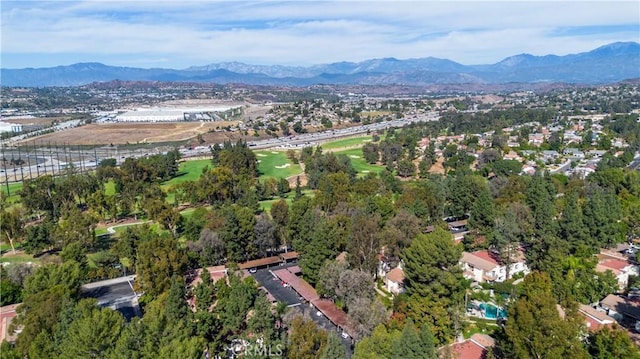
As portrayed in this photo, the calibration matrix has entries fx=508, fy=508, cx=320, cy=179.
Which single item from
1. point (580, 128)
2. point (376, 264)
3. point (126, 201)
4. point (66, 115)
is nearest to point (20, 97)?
point (66, 115)

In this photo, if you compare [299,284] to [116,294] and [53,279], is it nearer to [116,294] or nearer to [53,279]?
[116,294]

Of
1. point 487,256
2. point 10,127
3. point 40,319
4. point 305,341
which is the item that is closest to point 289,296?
point 305,341

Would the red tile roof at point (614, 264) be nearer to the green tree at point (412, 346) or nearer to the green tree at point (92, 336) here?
the green tree at point (412, 346)

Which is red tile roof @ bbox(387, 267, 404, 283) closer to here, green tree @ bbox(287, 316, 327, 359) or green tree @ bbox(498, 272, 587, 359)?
green tree @ bbox(498, 272, 587, 359)

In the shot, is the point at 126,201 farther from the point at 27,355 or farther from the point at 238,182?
the point at 27,355

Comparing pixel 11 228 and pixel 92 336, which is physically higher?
pixel 92 336
